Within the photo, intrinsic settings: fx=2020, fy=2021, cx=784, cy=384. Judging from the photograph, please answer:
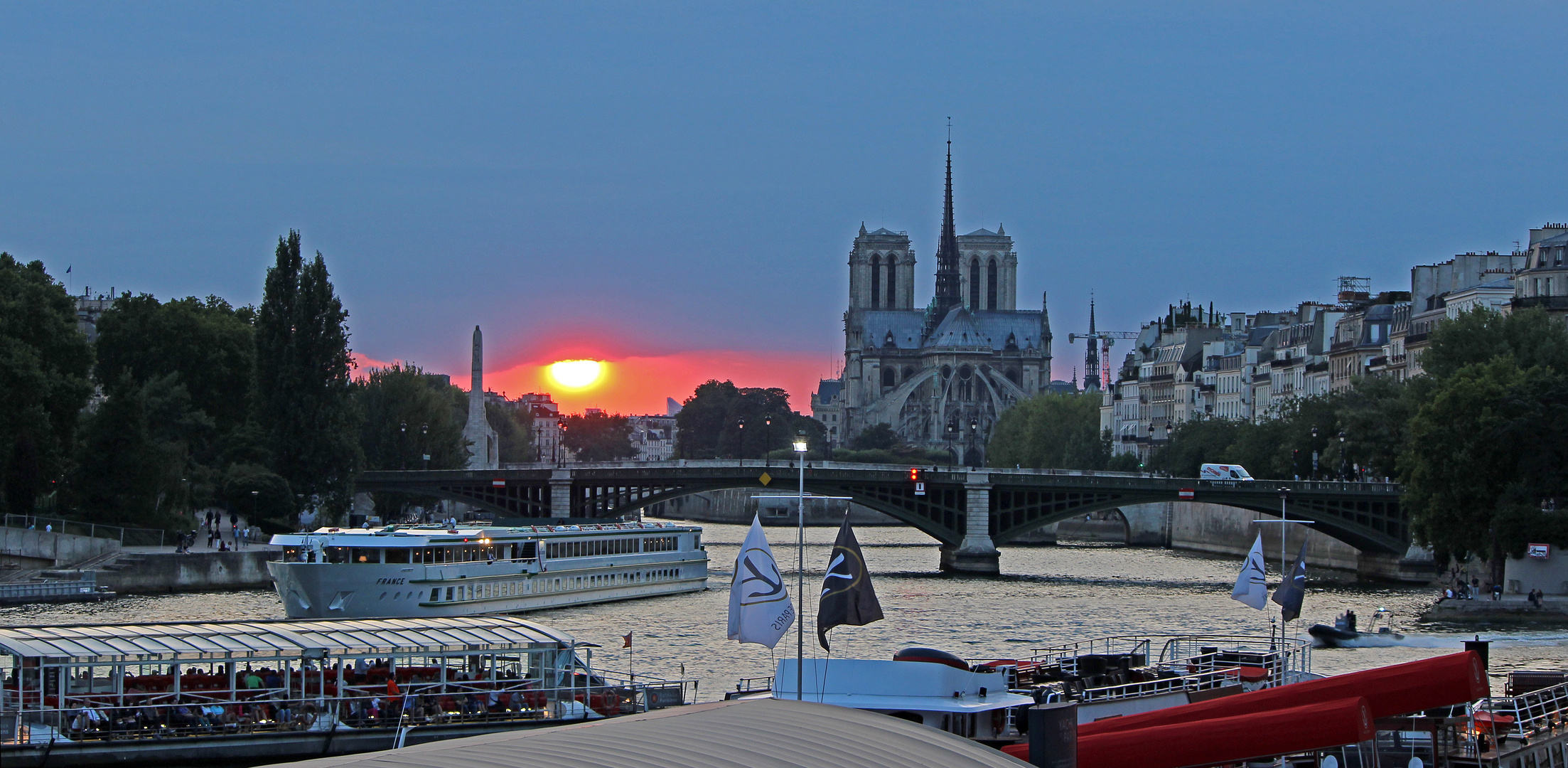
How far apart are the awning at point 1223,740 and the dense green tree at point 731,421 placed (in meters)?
151

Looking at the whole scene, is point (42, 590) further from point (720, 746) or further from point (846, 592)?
point (720, 746)

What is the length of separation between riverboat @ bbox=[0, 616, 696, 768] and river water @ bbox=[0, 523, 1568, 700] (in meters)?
4.76

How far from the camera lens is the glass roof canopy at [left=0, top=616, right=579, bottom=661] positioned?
2625 cm

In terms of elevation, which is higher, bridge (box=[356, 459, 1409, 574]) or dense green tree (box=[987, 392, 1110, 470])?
dense green tree (box=[987, 392, 1110, 470])

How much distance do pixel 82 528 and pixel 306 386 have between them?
12.7m

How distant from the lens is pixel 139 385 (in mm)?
75250

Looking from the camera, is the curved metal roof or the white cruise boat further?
the white cruise boat

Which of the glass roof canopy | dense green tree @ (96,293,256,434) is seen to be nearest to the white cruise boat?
the glass roof canopy

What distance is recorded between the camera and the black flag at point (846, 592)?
21.6 meters

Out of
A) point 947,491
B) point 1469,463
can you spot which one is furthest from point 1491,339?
point 947,491

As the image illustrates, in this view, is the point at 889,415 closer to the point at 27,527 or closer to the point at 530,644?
the point at 27,527

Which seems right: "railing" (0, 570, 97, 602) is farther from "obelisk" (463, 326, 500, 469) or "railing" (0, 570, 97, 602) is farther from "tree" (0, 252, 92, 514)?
"obelisk" (463, 326, 500, 469)

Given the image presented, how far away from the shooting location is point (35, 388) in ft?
185

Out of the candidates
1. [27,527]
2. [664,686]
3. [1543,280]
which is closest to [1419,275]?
[1543,280]
